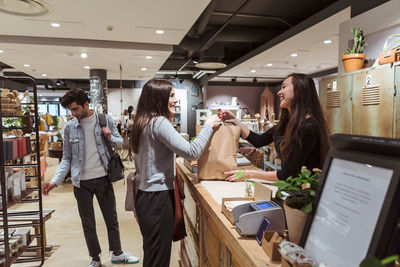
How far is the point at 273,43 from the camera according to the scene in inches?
258

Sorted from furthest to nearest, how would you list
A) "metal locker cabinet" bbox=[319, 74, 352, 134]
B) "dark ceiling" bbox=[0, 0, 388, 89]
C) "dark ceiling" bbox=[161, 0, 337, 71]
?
"dark ceiling" bbox=[161, 0, 337, 71]
"dark ceiling" bbox=[0, 0, 388, 89]
"metal locker cabinet" bbox=[319, 74, 352, 134]

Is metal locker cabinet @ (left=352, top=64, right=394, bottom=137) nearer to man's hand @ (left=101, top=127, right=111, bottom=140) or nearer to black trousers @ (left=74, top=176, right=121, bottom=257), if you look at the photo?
man's hand @ (left=101, top=127, right=111, bottom=140)

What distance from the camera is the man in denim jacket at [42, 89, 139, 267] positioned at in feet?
8.57

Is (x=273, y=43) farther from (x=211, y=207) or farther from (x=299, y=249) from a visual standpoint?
(x=299, y=249)

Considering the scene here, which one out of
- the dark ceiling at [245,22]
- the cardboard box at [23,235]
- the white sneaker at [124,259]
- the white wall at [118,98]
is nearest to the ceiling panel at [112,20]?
the dark ceiling at [245,22]

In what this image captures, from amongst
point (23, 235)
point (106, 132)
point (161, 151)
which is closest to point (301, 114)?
point (161, 151)

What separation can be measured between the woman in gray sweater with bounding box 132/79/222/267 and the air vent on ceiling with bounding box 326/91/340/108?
234 cm

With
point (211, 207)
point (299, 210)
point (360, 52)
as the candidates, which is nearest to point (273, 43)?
point (360, 52)

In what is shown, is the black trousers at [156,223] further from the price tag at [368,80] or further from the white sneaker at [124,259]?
the price tag at [368,80]

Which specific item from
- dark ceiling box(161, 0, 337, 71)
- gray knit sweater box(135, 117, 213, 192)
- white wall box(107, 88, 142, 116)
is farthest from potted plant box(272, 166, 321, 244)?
white wall box(107, 88, 142, 116)

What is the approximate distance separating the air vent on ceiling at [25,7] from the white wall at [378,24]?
4.42m

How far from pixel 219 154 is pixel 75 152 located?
156cm

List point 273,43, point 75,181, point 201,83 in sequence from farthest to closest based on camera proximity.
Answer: point 201,83 < point 273,43 < point 75,181

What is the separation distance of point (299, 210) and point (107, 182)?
2.29 metres
